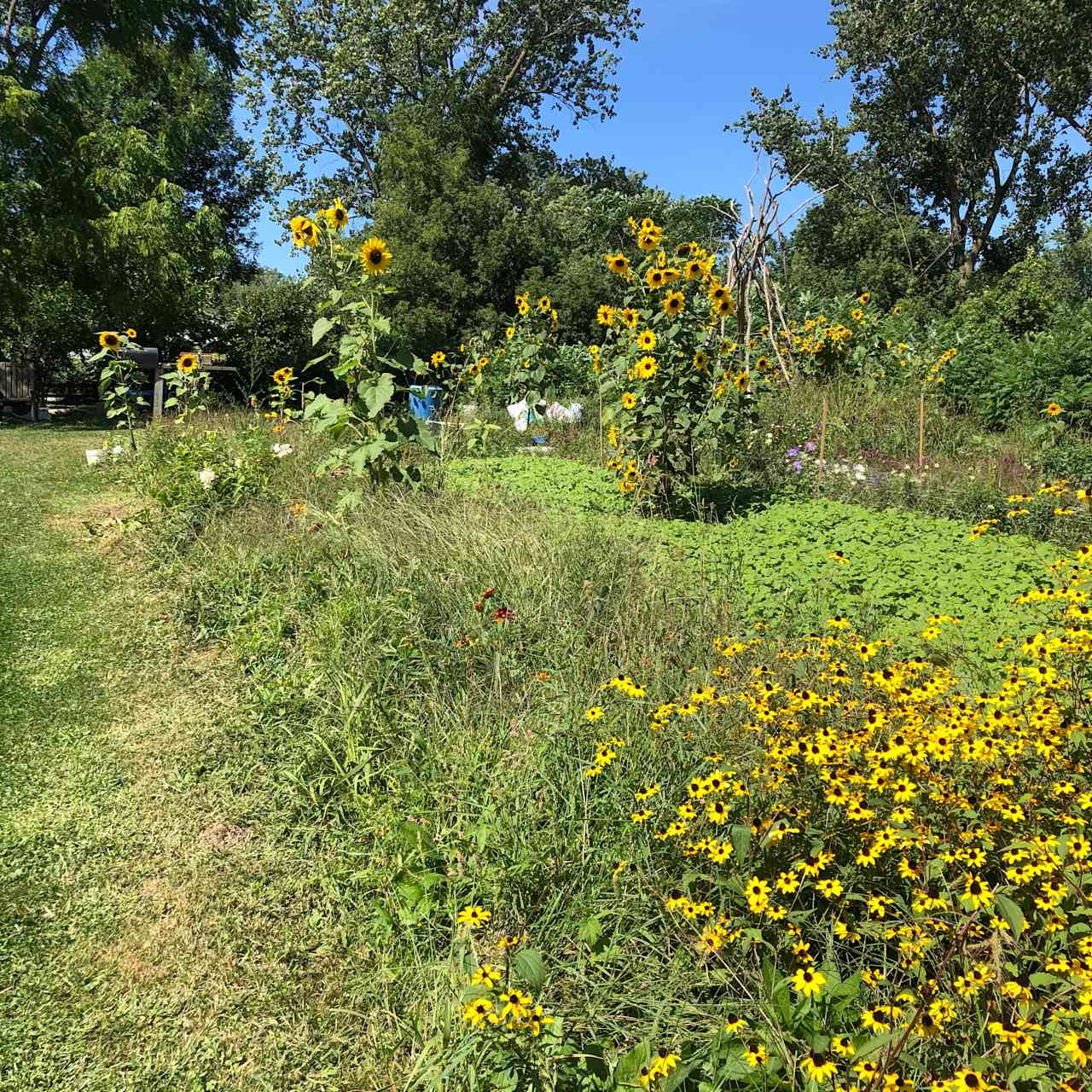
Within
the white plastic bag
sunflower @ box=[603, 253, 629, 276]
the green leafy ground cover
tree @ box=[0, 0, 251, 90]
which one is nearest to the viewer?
the green leafy ground cover

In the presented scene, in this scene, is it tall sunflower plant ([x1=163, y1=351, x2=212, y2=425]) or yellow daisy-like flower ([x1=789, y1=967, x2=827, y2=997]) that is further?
tall sunflower plant ([x1=163, y1=351, x2=212, y2=425])

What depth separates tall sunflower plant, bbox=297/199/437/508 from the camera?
178 inches

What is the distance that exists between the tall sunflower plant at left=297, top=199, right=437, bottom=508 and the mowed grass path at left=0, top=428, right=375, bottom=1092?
4.73ft

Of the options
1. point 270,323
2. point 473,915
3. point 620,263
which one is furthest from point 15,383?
point 473,915

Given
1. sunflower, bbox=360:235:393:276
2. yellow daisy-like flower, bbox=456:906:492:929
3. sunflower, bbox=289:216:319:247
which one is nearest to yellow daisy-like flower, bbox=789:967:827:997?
yellow daisy-like flower, bbox=456:906:492:929

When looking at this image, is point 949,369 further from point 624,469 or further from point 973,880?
point 973,880

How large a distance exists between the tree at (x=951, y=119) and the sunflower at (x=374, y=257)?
1722 cm

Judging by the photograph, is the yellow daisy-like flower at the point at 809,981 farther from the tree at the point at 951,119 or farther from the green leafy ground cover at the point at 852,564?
the tree at the point at 951,119

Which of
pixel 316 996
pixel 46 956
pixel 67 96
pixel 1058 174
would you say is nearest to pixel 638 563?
pixel 316 996

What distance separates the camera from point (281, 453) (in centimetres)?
568

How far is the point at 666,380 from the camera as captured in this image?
191 inches

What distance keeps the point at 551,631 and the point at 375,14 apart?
2274 centimetres

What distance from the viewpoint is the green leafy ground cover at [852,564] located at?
3318mm

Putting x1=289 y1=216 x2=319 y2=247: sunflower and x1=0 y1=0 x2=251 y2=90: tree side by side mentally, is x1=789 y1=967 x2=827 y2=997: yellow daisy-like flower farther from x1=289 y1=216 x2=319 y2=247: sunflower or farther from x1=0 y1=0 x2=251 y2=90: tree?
x1=0 y1=0 x2=251 y2=90: tree
